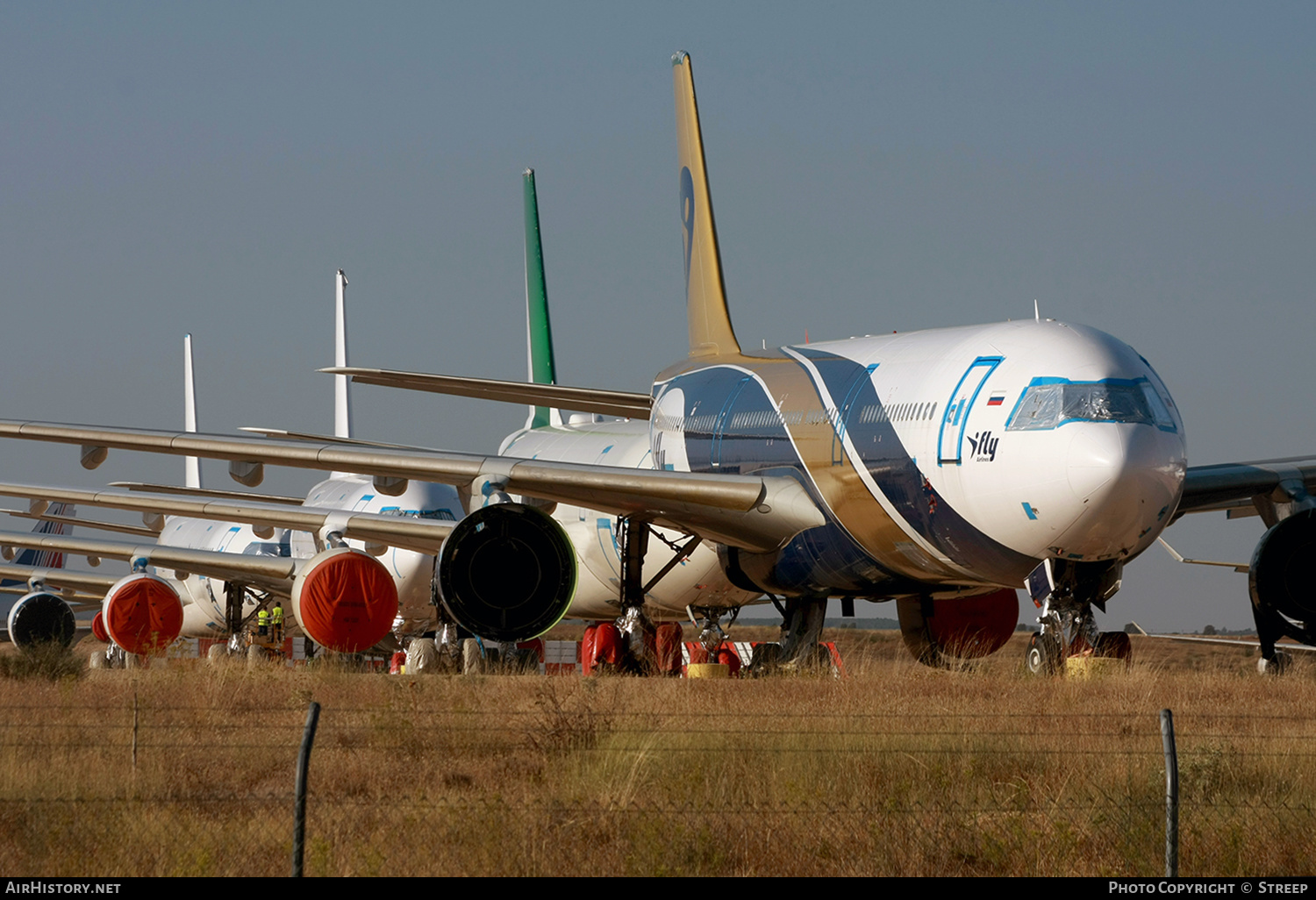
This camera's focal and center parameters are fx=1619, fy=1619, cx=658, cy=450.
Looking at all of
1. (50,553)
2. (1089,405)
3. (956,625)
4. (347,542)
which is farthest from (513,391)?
(50,553)

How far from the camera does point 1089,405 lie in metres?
14.8

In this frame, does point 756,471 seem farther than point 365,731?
Yes

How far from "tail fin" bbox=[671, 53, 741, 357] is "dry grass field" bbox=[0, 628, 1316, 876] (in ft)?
31.7

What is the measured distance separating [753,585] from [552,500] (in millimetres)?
2774

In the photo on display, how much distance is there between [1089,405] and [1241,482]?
4902mm

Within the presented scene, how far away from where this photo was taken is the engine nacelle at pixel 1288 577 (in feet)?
58.9

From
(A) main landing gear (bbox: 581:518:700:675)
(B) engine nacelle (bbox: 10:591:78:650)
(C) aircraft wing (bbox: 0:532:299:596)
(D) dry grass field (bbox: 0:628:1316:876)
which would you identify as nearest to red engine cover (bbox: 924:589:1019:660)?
(A) main landing gear (bbox: 581:518:700:675)

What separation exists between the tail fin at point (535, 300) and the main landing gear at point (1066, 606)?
20.8 m

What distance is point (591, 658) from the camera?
21156mm

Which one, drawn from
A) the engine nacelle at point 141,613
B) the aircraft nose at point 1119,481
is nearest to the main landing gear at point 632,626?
the aircraft nose at point 1119,481

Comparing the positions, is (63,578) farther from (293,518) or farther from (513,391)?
(513,391)

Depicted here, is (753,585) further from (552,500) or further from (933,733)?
(933,733)
